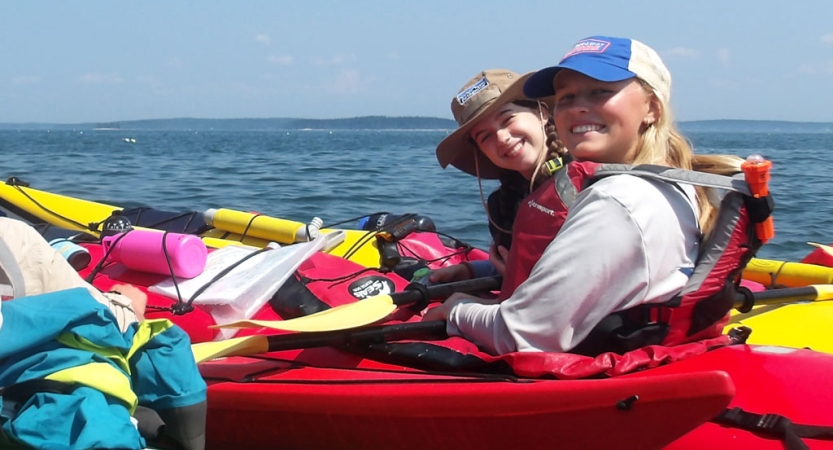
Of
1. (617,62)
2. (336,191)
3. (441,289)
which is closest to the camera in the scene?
(617,62)

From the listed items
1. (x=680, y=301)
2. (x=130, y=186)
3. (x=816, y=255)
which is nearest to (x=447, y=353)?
(x=680, y=301)

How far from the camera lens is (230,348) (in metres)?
2.46

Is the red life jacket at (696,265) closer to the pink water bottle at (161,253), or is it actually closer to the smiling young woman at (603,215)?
the smiling young woman at (603,215)

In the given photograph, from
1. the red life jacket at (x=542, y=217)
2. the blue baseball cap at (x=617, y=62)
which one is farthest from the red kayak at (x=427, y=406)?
the blue baseball cap at (x=617, y=62)

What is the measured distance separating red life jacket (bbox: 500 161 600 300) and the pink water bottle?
1.41 m

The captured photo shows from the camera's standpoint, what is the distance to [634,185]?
6.40 feet

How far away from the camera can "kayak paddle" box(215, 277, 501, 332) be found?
253cm

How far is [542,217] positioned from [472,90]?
0.79m

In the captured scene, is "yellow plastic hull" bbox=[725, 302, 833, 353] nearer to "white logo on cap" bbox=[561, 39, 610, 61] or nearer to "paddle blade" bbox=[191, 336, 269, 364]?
"white logo on cap" bbox=[561, 39, 610, 61]

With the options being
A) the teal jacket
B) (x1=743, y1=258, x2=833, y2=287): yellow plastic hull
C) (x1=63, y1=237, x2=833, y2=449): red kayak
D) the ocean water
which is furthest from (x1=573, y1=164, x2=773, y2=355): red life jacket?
the ocean water

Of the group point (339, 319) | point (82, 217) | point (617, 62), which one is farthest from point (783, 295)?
point (82, 217)

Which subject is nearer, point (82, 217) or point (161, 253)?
point (161, 253)

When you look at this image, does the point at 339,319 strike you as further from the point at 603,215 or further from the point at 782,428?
the point at 782,428

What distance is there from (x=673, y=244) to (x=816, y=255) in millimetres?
3031
